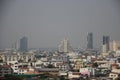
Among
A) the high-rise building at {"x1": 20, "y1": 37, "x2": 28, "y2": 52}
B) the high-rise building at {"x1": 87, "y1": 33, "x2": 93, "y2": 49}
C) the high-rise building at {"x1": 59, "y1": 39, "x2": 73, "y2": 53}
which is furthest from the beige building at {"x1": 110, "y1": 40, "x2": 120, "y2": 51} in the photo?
the high-rise building at {"x1": 20, "y1": 37, "x2": 28, "y2": 52}

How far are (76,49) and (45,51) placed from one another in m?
2.29

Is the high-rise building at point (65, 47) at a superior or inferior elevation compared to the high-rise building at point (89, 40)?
inferior

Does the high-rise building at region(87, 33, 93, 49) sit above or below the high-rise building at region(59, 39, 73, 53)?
above

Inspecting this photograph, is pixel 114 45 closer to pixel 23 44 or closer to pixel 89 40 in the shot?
pixel 89 40

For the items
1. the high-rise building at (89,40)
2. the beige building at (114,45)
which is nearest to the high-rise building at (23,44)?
the high-rise building at (89,40)

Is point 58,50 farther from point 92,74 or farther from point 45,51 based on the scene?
point 92,74

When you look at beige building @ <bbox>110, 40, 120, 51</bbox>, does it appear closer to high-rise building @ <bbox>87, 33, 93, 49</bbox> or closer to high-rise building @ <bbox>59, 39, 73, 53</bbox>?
high-rise building @ <bbox>87, 33, 93, 49</bbox>

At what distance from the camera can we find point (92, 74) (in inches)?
345

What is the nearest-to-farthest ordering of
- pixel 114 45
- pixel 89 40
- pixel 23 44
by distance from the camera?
pixel 114 45 < pixel 89 40 < pixel 23 44

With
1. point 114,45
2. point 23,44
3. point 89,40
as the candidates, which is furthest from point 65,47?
point 114,45

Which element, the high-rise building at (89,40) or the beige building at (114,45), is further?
the high-rise building at (89,40)

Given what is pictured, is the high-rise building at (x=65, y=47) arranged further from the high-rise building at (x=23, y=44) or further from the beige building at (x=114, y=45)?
the beige building at (x=114, y=45)

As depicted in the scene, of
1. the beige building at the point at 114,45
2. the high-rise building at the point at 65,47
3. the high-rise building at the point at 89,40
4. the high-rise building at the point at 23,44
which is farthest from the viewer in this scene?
the high-rise building at the point at 89,40

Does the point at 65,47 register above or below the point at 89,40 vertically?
below
